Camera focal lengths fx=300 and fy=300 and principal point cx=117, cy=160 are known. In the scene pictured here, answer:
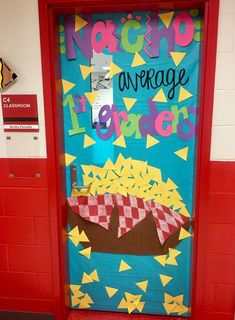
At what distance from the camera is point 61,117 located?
1.90 m

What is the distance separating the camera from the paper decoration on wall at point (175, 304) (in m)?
2.11

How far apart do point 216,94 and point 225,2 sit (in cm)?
47

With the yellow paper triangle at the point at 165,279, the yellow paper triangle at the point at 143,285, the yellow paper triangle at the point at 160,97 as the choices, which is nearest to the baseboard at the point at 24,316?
the yellow paper triangle at the point at 143,285

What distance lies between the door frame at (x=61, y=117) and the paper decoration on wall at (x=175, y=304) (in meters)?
0.17

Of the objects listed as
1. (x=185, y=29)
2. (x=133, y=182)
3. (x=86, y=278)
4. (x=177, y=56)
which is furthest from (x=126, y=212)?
(x=185, y=29)

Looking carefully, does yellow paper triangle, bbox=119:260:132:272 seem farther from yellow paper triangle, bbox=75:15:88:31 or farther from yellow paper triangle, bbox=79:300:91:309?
yellow paper triangle, bbox=75:15:88:31

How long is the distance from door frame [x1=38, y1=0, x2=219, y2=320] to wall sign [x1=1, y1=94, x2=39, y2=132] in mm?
82

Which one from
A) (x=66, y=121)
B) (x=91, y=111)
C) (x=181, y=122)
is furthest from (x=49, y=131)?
(x=181, y=122)

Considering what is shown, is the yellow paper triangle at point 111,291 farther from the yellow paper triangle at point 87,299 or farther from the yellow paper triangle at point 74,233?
the yellow paper triangle at point 74,233

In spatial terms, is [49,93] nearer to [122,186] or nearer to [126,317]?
[122,186]

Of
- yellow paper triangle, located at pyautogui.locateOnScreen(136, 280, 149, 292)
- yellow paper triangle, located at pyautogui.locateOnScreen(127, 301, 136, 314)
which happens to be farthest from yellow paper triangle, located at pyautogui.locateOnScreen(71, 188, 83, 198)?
yellow paper triangle, located at pyautogui.locateOnScreen(127, 301, 136, 314)

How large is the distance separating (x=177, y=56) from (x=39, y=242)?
1.46 metres

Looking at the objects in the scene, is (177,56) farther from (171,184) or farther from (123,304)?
(123,304)

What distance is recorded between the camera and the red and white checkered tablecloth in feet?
6.52
